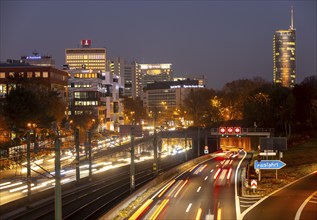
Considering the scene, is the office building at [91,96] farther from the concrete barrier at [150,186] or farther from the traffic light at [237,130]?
the concrete barrier at [150,186]

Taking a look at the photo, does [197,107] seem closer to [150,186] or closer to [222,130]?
[222,130]

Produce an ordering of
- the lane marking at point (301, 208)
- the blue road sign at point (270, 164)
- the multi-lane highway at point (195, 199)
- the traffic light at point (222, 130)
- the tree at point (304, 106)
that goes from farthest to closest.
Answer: the tree at point (304, 106)
the traffic light at point (222, 130)
the blue road sign at point (270, 164)
the multi-lane highway at point (195, 199)
the lane marking at point (301, 208)

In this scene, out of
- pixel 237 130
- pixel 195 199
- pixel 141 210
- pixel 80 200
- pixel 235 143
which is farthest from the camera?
pixel 235 143

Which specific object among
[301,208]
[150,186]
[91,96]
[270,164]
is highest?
[91,96]

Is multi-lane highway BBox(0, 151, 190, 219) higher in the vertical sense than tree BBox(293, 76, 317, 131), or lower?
lower

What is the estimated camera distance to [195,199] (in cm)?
3378

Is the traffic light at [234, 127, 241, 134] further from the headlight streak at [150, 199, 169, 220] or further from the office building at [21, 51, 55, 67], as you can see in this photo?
the office building at [21, 51, 55, 67]

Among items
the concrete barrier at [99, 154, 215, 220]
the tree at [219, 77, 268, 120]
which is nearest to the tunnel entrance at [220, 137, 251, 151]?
the tree at [219, 77, 268, 120]

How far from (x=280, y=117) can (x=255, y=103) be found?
521 cm

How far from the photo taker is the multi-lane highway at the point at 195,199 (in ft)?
92.3

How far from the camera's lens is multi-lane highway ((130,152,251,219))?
92.3ft

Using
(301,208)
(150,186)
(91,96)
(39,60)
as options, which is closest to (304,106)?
(91,96)

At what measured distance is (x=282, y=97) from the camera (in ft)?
291

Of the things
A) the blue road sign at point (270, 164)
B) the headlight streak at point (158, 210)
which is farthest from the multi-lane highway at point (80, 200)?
the blue road sign at point (270, 164)
